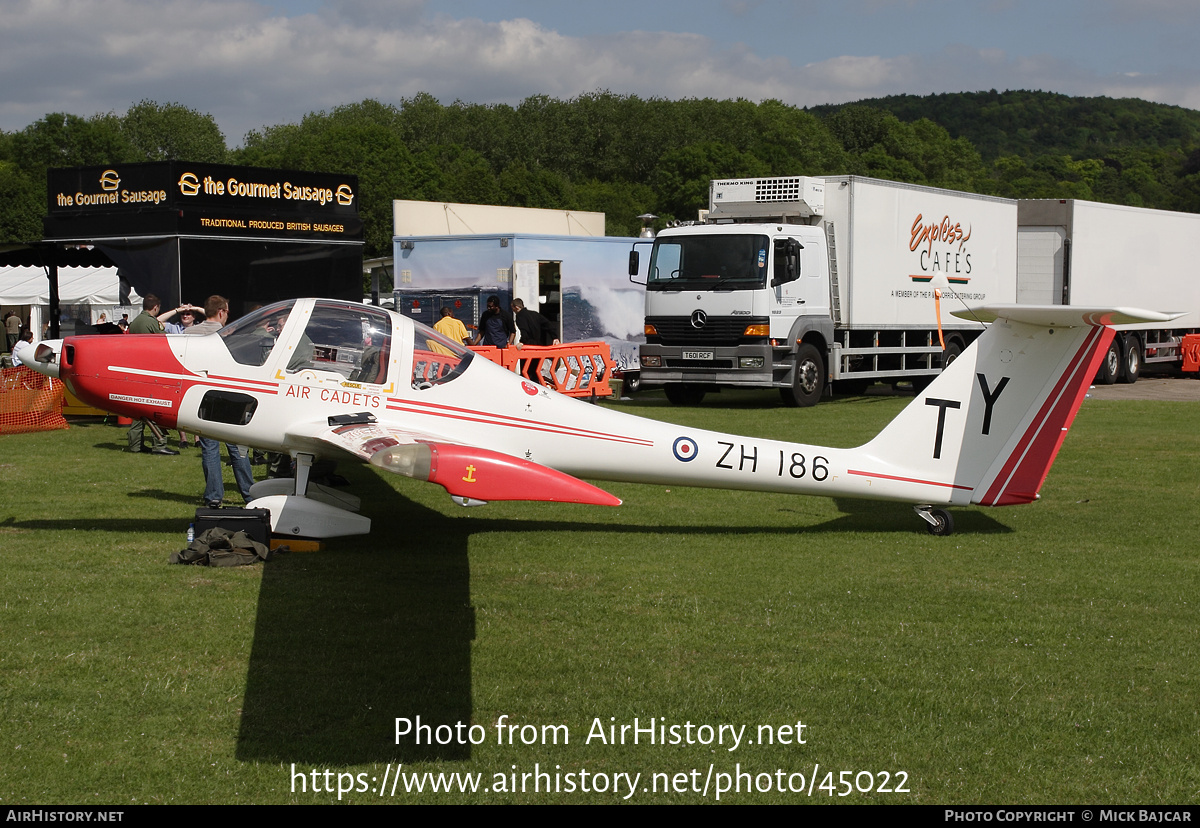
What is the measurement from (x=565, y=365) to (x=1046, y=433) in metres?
10.9

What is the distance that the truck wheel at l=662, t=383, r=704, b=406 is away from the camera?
1958 centimetres

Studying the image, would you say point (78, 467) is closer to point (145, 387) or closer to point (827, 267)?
point (145, 387)

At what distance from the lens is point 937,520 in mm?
8742

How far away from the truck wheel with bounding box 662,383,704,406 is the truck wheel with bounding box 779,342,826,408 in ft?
5.43

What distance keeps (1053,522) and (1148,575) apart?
187 centimetres

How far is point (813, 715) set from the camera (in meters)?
4.94

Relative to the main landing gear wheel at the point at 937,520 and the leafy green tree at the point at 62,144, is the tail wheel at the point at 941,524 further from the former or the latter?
the leafy green tree at the point at 62,144

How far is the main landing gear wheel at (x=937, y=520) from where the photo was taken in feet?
28.7

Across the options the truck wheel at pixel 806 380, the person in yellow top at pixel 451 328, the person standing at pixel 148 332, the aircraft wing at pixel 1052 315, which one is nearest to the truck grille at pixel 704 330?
the truck wheel at pixel 806 380

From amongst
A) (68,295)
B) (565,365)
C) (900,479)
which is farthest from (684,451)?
(68,295)

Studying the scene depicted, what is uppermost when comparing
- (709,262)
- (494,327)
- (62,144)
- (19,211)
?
(62,144)

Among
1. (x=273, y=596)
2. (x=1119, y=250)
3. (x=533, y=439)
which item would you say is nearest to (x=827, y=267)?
(x=1119, y=250)

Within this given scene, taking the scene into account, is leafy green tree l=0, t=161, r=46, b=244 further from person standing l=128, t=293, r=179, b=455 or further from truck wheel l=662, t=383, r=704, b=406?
person standing l=128, t=293, r=179, b=455

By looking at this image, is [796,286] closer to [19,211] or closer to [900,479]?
[900,479]
